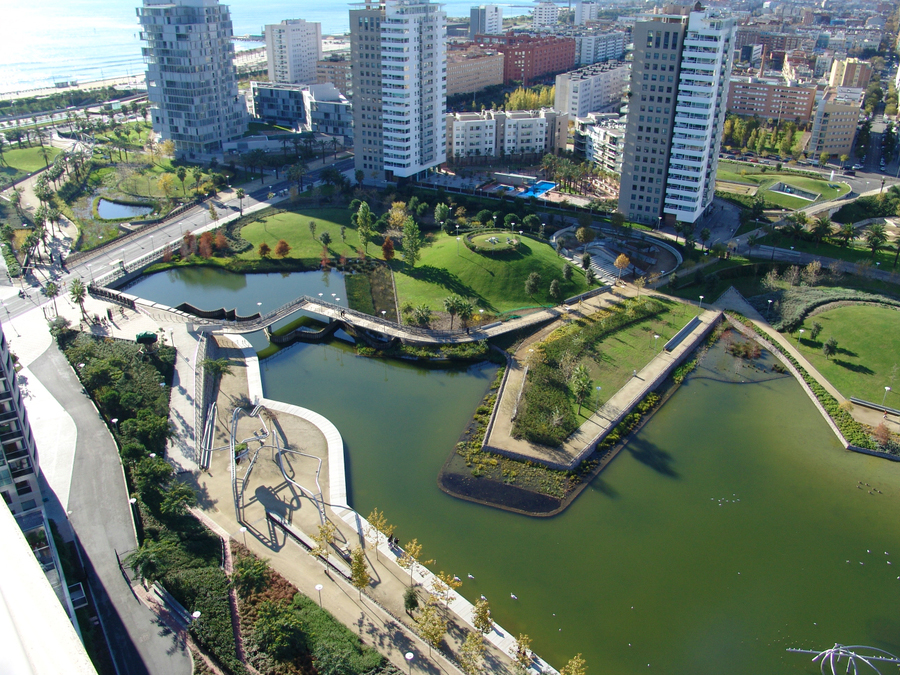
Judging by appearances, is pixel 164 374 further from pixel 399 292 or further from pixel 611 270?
pixel 611 270

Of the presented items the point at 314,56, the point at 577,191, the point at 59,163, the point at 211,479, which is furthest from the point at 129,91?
the point at 211,479

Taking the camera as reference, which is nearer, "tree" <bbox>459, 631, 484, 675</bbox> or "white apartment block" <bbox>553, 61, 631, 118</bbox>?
"tree" <bbox>459, 631, 484, 675</bbox>

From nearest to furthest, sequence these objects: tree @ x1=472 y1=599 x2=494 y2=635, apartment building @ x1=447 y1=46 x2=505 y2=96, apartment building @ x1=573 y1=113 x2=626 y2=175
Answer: tree @ x1=472 y1=599 x2=494 y2=635 → apartment building @ x1=573 y1=113 x2=626 y2=175 → apartment building @ x1=447 y1=46 x2=505 y2=96

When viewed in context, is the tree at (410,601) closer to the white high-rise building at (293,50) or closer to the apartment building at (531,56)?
the white high-rise building at (293,50)

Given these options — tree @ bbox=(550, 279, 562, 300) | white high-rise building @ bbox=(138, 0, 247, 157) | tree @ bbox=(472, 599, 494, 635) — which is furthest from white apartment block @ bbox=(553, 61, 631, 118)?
tree @ bbox=(472, 599, 494, 635)

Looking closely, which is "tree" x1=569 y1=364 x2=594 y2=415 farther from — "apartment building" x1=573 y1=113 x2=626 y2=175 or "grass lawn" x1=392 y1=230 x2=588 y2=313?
"apartment building" x1=573 y1=113 x2=626 y2=175
